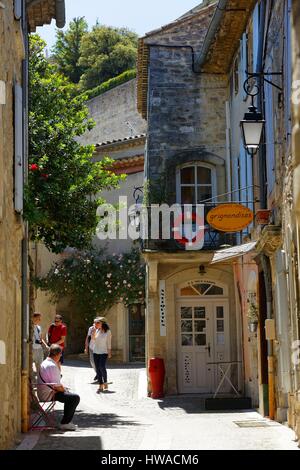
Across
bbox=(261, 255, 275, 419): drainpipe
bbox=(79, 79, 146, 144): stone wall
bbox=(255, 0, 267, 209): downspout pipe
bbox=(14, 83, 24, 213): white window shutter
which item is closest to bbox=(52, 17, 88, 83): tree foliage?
bbox=(79, 79, 146, 144): stone wall

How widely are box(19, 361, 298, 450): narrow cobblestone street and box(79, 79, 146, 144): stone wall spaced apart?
725 inches

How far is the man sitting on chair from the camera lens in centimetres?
1245

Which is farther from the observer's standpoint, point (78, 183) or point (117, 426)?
point (78, 183)

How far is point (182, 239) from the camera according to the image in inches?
758

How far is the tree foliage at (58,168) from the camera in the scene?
52.5ft

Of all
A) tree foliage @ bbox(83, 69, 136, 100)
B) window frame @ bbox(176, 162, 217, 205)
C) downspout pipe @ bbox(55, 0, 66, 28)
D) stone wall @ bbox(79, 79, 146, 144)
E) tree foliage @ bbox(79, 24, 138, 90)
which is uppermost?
tree foliage @ bbox(79, 24, 138, 90)

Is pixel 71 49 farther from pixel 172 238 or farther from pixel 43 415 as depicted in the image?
pixel 43 415

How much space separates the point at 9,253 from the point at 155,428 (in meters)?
3.55

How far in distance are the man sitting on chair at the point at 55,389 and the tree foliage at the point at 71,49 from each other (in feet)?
128

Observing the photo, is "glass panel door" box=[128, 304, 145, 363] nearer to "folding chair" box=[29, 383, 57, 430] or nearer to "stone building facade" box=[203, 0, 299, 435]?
"stone building facade" box=[203, 0, 299, 435]

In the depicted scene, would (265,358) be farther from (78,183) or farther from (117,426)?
(78,183)

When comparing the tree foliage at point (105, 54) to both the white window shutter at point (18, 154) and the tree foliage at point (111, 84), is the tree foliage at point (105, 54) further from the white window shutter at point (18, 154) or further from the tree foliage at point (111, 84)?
the white window shutter at point (18, 154)
